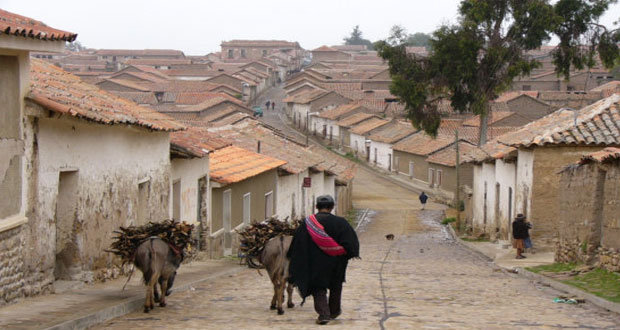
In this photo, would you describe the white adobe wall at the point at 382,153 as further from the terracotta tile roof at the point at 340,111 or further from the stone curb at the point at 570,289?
the stone curb at the point at 570,289

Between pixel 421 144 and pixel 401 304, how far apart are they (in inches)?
2020

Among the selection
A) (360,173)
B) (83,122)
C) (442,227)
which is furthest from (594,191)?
(360,173)

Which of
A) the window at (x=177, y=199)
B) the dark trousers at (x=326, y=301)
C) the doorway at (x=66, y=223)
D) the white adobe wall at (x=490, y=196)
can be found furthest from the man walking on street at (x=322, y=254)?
the white adobe wall at (x=490, y=196)

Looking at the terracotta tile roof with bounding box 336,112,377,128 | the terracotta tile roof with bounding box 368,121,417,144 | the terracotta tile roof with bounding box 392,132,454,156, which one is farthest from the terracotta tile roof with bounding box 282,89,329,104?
the terracotta tile roof with bounding box 392,132,454,156

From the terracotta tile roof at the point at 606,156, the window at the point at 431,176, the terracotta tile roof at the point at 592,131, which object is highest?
the terracotta tile roof at the point at 592,131

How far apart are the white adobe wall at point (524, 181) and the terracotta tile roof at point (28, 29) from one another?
16.3 meters

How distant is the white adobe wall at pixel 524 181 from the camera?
24948mm

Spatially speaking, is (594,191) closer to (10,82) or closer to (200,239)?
(200,239)

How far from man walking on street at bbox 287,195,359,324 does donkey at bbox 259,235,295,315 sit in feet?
3.59

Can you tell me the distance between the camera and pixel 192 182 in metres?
19.3

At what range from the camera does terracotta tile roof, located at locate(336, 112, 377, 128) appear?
3093 inches

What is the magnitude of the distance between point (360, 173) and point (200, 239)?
47507 mm

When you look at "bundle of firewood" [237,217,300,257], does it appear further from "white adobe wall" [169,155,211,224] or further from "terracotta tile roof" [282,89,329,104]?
"terracotta tile roof" [282,89,329,104]

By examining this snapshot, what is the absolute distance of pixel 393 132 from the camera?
229 feet
